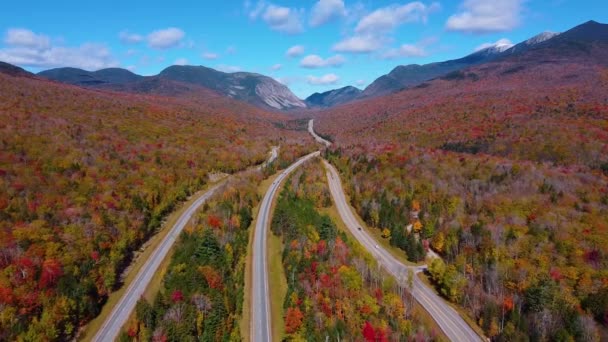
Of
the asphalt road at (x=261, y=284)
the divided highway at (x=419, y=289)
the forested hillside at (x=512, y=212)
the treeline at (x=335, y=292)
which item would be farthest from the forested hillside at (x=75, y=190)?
the forested hillside at (x=512, y=212)

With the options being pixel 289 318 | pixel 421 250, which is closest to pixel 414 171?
pixel 421 250

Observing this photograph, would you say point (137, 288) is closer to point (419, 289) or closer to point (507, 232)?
point (419, 289)

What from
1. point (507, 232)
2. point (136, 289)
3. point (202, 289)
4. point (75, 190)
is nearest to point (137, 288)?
point (136, 289)

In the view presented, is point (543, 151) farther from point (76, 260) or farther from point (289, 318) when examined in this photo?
point (76, 260)

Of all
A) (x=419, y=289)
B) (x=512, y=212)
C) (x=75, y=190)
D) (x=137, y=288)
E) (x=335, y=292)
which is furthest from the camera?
(x=512, y=212)

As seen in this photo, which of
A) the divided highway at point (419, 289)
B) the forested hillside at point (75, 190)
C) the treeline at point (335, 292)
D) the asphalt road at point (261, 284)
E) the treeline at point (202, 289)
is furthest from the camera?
the divided highway at point (419, 289)

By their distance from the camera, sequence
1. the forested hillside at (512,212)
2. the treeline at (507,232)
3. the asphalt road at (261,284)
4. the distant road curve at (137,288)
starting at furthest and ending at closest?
1. the forested hillside at (512,212)
2. the treeline at (507,232)
3. the asphalt road at (261,284)
4. the distant road curve at (137,288)

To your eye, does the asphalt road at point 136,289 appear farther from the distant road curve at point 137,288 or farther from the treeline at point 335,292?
the treeline at point 335,292
